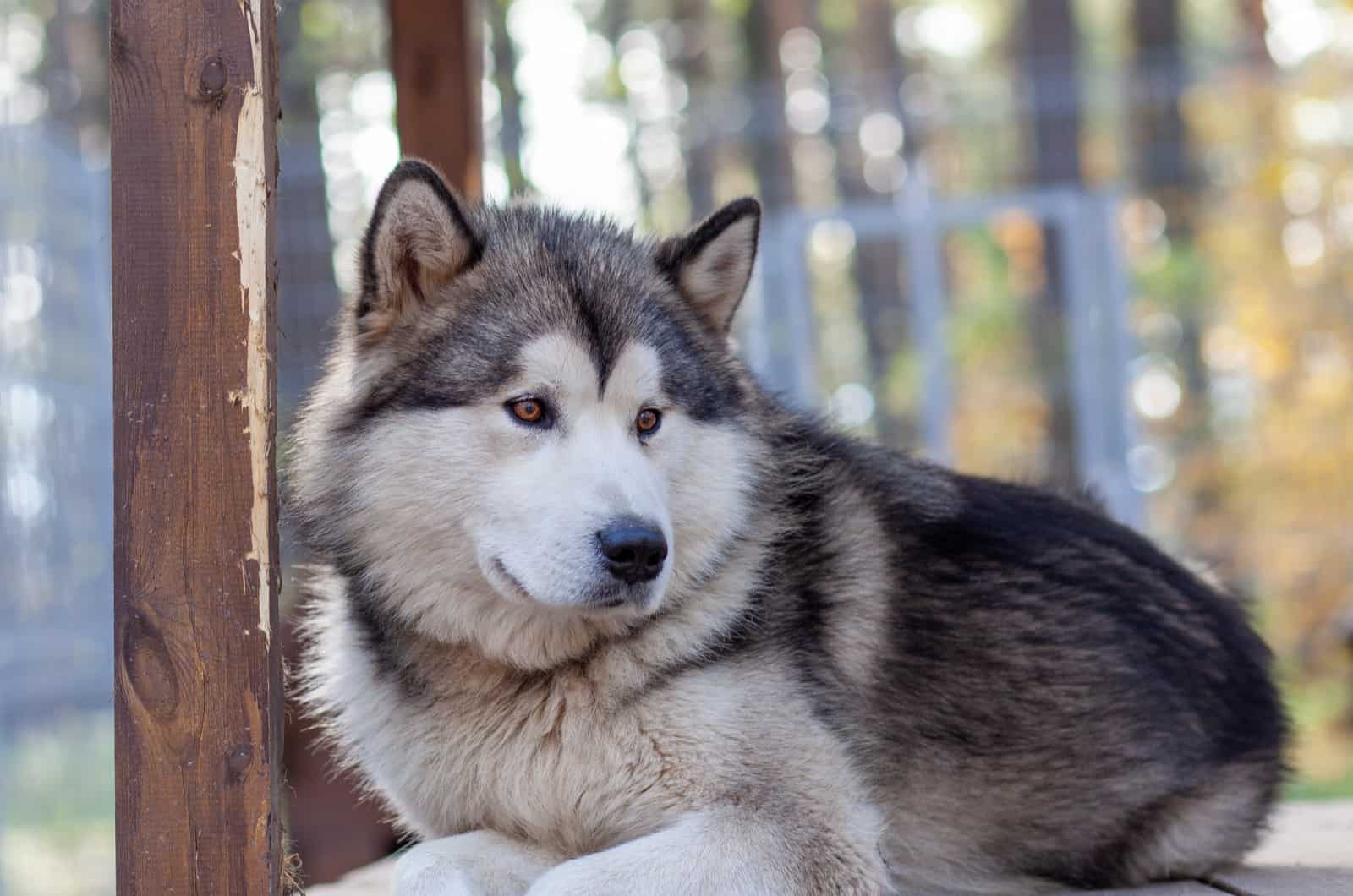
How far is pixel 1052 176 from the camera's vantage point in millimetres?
9930

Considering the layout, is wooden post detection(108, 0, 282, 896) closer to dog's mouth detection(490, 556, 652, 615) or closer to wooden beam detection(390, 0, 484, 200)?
dog's mouth detection(490, 556, 652, 615)

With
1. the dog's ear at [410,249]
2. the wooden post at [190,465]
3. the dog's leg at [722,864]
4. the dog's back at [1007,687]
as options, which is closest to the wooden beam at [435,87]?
the dog's ear at [410,249]

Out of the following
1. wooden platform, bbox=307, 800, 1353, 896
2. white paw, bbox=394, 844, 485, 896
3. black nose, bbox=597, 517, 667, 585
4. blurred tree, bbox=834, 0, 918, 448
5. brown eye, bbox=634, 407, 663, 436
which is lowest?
wooden platform, bbox=307, 800, 1353, 896

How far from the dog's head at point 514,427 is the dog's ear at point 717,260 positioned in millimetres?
108

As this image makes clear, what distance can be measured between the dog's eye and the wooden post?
1.67 feet

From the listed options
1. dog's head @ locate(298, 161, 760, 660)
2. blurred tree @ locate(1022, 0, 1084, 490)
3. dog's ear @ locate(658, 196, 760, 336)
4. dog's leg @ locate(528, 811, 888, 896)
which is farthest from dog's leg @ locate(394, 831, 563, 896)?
blurred tree @ locate(1022, 0, 1084, 490)

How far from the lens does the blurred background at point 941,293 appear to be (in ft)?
18.2

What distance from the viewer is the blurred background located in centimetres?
554

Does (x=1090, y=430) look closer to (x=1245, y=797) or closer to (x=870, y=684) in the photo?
(x=1245, y=797)

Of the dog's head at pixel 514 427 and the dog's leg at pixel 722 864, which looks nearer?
the dog's leg at pixel 722 864

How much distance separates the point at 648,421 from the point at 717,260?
1.77 ft

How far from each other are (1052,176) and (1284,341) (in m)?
3.36

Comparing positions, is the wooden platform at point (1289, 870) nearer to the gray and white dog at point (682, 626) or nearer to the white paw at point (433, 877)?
the gray and white dog at point (682, 626)

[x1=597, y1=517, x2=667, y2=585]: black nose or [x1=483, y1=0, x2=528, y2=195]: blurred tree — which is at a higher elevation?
[x1=483, y1=0, x2=528, y2=195]: blurred tree
